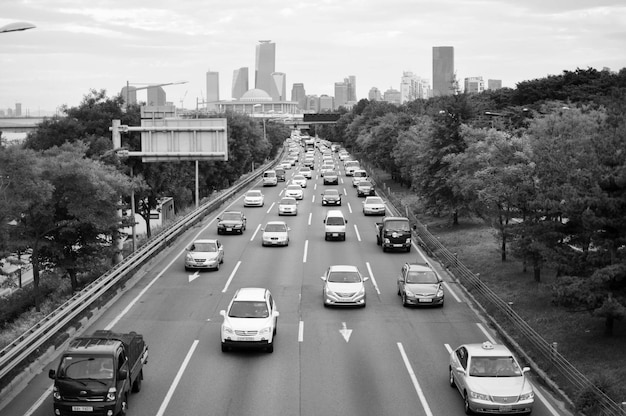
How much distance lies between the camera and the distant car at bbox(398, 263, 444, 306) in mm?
29250

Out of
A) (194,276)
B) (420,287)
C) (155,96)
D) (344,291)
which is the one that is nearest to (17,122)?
(155,96)

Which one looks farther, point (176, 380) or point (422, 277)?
point (422, 277)

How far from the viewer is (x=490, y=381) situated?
59.8 feet

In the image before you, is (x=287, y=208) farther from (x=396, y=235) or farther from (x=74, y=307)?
(x=74, y=307)

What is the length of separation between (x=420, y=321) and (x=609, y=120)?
932 centimetres

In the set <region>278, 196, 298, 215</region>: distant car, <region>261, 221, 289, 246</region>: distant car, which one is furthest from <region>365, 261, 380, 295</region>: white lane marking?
<region>278, 196, 298, 215</region>: distant car

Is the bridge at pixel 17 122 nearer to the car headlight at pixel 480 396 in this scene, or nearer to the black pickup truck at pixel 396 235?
the black pickup truck at pixel 396 235

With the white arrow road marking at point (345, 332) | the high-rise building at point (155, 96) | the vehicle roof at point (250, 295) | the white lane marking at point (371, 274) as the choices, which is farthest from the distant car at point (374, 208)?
the high-rise building at point (155, 96)

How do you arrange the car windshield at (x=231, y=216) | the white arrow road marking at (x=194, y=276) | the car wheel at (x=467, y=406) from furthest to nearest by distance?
the car windshield at (x=231, y=216)
the white arrow road marking at (x=194, y=276)
the car wheel at (x=467, y=406)

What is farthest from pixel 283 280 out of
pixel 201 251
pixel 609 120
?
pixel 609 120

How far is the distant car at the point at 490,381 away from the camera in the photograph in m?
17.5

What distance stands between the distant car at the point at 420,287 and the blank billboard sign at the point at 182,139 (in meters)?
14.2

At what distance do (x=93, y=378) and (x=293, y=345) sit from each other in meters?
8.16

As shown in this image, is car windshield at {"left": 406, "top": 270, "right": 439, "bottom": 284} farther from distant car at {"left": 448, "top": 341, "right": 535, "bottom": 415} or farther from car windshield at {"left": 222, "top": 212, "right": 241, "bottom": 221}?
car windshield at {"left": 222, "top": 212, "right": 241, "bottom": 221}
